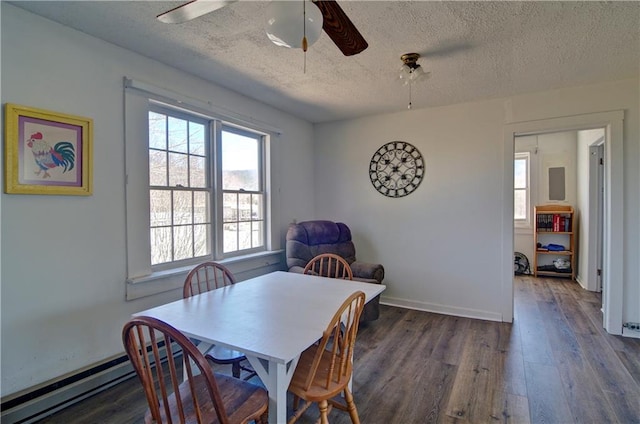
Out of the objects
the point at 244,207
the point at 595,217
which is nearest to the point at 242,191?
the point at 244,207

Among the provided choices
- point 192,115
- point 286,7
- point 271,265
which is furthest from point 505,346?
point 192,115

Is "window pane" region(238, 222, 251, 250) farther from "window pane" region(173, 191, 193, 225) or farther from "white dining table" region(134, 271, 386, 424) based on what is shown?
"white dining table" region(134, 271, 386, 424)

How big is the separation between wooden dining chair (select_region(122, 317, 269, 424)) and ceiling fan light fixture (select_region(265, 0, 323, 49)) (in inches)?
48.1

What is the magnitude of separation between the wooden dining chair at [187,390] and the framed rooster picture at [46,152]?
129 cm

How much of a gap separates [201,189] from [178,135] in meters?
0.53

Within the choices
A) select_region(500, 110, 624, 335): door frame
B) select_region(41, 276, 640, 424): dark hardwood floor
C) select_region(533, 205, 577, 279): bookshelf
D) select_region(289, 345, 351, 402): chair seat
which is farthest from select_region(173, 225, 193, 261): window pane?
select_region(533, 205, 577, 279): bookshelf

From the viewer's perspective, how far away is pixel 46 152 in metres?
2.08

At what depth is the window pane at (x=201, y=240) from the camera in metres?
3.11

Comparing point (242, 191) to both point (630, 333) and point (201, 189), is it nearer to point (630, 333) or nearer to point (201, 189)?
point (201, 189)

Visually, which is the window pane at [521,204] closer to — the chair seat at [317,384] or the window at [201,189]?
the window at [201,189]

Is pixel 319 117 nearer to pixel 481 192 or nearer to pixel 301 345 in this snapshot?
pixel 481 192

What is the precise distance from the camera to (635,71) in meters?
2.91

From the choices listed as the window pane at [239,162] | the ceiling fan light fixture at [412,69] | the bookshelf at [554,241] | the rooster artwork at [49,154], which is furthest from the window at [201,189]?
the bookshelf at [554,241]

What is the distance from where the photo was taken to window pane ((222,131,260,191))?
3.48 metres
